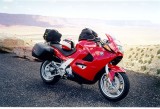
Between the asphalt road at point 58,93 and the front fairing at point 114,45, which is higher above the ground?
the front fairing at point 114,45

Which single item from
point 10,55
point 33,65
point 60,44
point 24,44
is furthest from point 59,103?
point 24,44

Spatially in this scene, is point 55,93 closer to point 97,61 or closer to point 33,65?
point 97,61

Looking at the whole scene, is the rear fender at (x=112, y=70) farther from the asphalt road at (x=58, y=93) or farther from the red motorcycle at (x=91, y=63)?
the asphalt road at (x=58, y=93)

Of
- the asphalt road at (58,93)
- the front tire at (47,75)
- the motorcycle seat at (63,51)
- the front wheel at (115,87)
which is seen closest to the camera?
the front wheel at (115,87)

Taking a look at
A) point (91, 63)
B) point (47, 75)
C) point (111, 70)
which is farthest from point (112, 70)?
point (47, 75)

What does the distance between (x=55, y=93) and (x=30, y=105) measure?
0.80 metres

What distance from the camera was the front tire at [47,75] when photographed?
565 centimetres

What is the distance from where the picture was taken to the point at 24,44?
10.5m

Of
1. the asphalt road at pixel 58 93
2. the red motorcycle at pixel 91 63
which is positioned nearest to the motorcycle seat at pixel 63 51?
the red motorcycle at pixel 91 63

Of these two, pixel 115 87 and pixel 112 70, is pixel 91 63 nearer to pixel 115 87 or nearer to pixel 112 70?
pixel 112 70

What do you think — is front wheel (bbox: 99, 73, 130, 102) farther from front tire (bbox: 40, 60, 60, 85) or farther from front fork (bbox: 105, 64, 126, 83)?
front tire (bbox: 40, 60, 60, 85)

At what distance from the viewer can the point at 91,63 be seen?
15.9 ft

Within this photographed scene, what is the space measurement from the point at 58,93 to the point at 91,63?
91 centimetres

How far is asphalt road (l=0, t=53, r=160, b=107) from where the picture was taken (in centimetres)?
460
